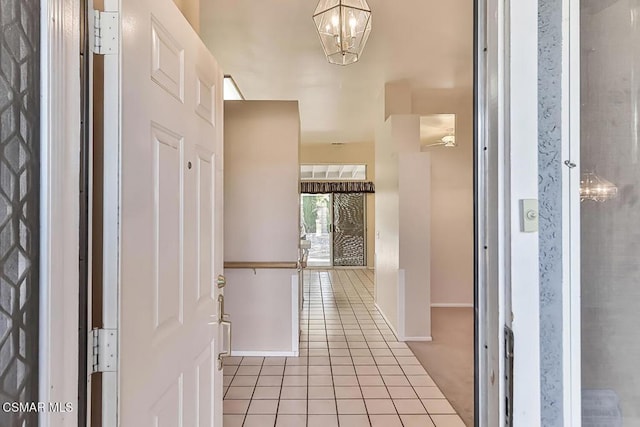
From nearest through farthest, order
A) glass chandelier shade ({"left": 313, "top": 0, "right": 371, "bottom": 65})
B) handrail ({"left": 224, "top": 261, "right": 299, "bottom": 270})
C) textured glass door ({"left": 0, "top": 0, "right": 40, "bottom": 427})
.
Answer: textured glass door ({"left": 0, "top": 0, "right": 40, "bottom": 427}) < glass chandelier shade ({"left": 313, "top": 0, "right": 371, "bottom": 65}) < handrail ({"left": 224, "top": 261, "right": 299, "bottom": 270})

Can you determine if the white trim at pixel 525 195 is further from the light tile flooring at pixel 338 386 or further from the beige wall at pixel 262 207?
the beige wall at pixel 262 207

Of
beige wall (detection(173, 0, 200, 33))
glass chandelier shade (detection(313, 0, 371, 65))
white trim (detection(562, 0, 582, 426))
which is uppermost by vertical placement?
glass chandelier shade (detection(313, 0, 371, 65))

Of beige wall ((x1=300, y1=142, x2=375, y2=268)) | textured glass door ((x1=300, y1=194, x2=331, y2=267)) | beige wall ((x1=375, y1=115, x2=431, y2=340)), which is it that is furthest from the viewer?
textured glass door ((x1=300, y1=194, x2=331, y2=267))

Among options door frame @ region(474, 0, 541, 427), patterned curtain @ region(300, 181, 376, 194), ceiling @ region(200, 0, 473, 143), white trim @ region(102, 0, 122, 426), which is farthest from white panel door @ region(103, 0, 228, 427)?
patterned curtain @ region(300, 181, 376, 194)

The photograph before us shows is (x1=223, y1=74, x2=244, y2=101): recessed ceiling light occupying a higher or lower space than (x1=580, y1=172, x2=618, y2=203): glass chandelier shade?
higher

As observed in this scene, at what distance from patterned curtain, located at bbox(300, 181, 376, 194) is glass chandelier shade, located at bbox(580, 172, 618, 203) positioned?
8297mm

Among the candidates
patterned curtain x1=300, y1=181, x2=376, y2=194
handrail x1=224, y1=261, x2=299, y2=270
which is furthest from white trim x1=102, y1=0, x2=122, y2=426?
patterned curtain x1=300, y1=181, x2=376, y2=194

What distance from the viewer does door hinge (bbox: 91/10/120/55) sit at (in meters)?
0.80

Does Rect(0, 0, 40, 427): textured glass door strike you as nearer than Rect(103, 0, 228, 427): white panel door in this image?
Yes

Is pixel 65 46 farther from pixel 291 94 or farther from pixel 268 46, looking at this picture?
pixel 291 94

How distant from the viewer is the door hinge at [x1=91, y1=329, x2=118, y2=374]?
793 mm

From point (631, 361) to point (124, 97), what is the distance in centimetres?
119

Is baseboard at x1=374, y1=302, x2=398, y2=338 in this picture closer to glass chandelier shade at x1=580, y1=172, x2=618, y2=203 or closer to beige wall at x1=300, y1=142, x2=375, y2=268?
glass chandelier shade at x1=580, y1=172, x2=618, y2=203

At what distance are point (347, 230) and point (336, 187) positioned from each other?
3.91ft
